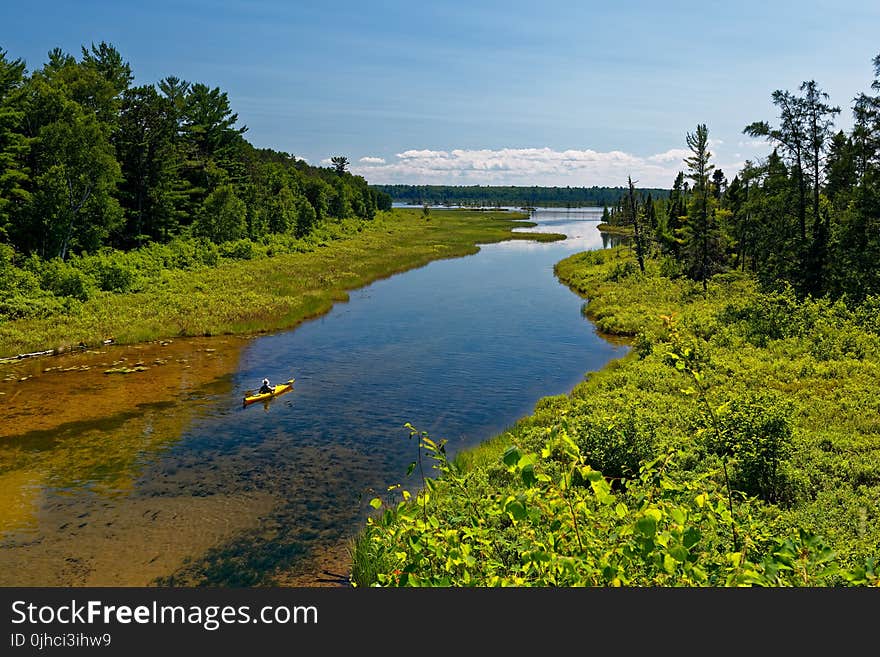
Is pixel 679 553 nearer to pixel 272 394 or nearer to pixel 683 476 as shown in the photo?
pixel 683 476

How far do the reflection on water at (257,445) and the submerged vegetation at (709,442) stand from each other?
1.93 metres

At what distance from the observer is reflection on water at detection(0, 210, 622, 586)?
14.0 metres

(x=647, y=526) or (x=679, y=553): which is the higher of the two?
(x=647, y=526)

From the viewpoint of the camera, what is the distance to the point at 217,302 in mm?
42562

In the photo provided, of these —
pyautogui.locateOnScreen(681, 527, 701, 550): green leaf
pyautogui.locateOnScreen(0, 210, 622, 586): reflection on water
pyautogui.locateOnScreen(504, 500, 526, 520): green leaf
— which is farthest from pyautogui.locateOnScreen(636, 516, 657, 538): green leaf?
pyautogui.locateOnScreen(0, 210, 622, 586): reflection on water

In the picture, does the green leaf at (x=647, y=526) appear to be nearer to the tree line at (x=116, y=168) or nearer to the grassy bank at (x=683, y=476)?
the grassy bank at (x=683, y=476)

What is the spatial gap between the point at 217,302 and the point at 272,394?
64.9 ft

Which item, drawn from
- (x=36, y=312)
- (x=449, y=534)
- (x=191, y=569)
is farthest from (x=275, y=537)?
(x=36, y=312)

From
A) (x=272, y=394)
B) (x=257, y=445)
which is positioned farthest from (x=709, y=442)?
(x=272, y=394)

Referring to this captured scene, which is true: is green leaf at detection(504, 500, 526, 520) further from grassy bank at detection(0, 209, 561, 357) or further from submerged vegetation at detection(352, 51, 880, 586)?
grassy bank at detection(0, 209, 561, 357)

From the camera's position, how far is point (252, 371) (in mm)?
29453

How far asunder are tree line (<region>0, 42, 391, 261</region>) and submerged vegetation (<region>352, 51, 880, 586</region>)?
3726 cm

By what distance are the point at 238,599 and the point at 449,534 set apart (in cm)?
187

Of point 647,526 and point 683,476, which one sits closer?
point 647,526
